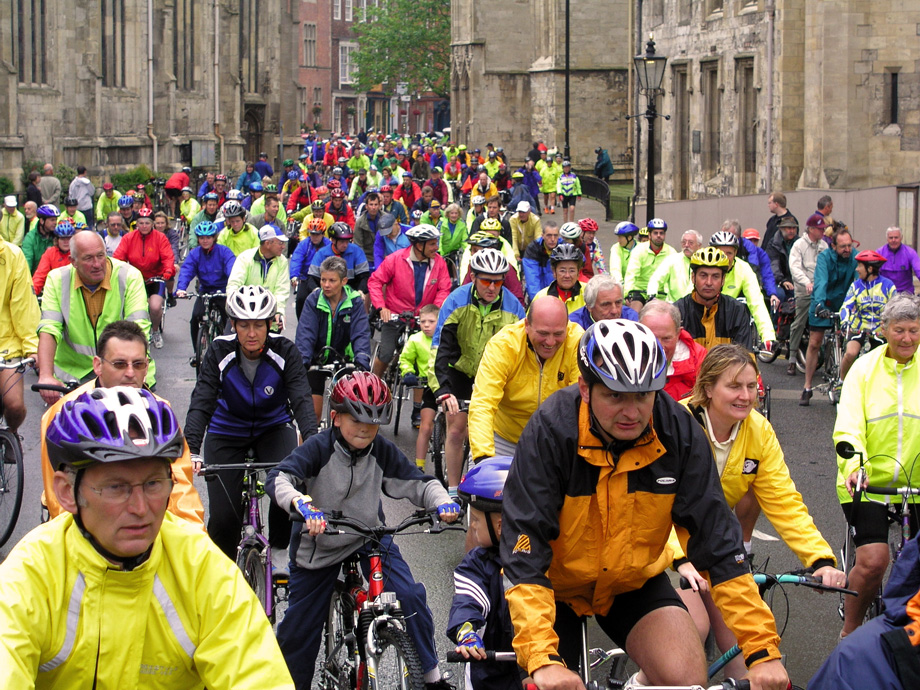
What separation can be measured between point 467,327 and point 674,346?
2111mm

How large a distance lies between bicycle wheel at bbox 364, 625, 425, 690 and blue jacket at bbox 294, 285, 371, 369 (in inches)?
188

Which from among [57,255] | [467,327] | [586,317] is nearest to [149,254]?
[57,255]

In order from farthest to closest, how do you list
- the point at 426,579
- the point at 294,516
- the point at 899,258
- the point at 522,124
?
the point at 522,124 < the point at 899,258 < the point at 426,579 < the point at 294,516

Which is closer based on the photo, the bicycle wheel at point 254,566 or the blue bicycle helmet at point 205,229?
the bicycle wheel at point 254,566

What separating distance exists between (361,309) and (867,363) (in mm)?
4521

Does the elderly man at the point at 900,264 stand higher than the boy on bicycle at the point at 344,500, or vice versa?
the elderly man at the point at 900,264

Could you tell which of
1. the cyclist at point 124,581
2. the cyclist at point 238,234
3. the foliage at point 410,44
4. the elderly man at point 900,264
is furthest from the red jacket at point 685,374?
the foliage at point 410,44

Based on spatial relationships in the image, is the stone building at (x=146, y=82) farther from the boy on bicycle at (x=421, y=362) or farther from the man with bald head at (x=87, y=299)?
the man with bald head at (x=87, y=299)

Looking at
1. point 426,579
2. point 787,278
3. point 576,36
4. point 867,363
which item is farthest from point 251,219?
point 576,36

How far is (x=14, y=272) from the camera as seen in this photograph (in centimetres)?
891

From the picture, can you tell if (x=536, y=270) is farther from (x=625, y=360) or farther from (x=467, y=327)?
(x=625, y=360)

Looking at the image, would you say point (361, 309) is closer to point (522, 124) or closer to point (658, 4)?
point (658, 4)

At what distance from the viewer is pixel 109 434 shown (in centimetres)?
317

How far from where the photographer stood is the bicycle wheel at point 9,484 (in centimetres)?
855
